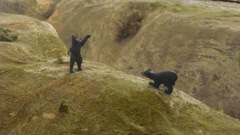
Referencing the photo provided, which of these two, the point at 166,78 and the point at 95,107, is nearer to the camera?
the point at 95,107

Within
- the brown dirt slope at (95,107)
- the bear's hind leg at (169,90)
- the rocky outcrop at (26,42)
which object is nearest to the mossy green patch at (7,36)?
the rocky outcrop at (26,42)

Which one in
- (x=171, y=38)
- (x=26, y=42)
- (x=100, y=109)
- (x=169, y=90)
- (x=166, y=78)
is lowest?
(x=26, y=42)

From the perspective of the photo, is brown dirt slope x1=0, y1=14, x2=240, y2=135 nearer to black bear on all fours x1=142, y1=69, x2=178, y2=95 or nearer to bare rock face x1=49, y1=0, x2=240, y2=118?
black bear on all fours x1=142, y1=69, x2=178, y2=95

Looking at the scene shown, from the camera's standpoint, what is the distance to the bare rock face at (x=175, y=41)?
32.0 meters

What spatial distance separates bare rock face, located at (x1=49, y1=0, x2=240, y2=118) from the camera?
105 feet

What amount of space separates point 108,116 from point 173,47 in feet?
73.1

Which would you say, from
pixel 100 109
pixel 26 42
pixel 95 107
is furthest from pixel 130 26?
pixel 100 109

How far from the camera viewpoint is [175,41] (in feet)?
126

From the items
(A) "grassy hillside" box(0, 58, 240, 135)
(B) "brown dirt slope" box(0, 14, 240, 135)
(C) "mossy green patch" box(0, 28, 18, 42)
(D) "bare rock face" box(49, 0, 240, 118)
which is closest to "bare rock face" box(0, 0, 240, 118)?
(D) "bare rock face" box(49, 0, 240, 118)

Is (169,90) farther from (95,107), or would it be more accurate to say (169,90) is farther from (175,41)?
(175,41)

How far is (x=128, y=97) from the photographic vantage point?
18.0 m

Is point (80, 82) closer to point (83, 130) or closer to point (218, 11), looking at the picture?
point (83, 130)

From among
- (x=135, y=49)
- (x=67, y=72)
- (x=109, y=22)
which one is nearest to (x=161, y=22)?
(x=135, y=49)

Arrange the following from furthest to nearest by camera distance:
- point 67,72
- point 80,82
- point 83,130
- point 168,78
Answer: point 67,72
point 80,82
point 168,78
point 83,130
